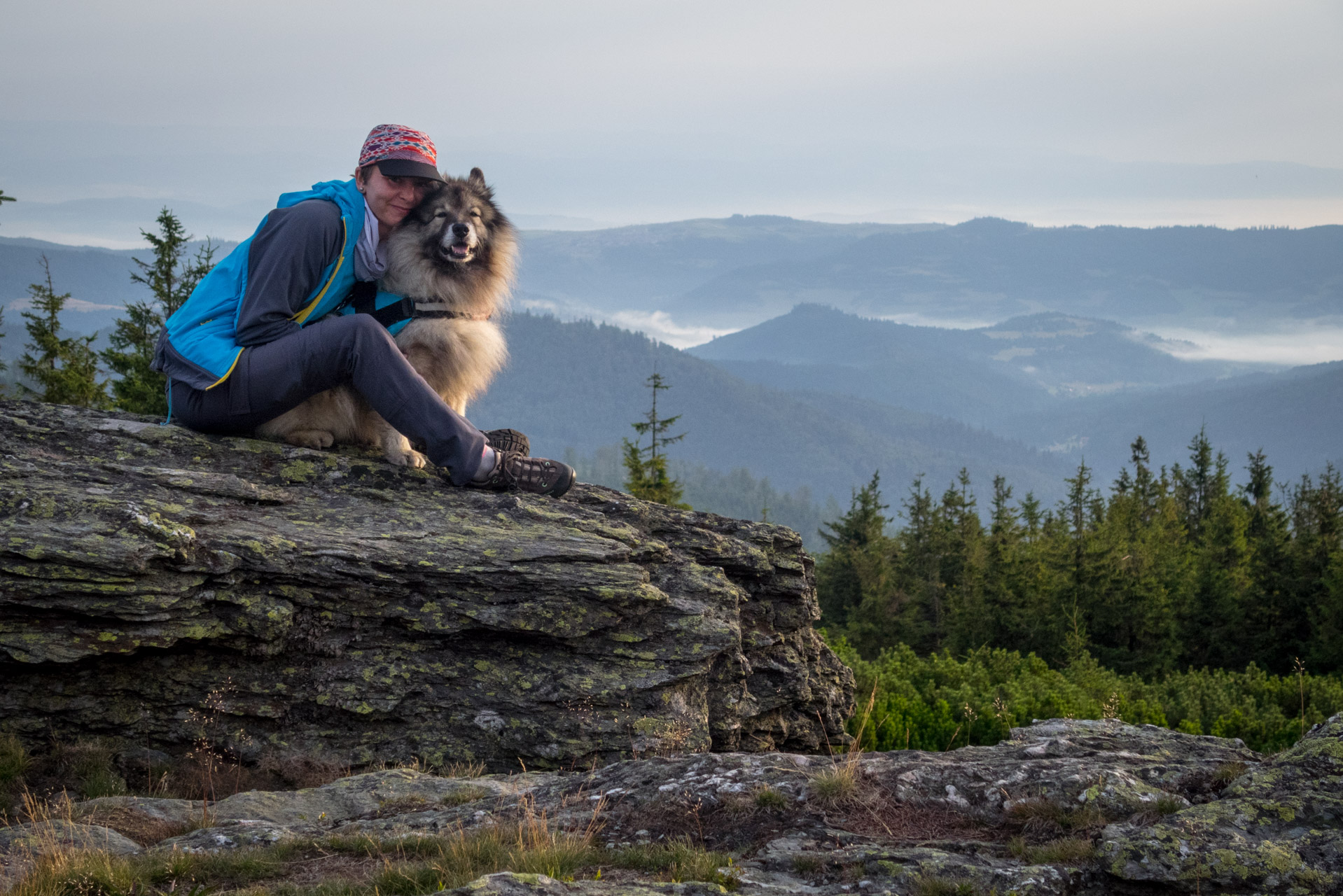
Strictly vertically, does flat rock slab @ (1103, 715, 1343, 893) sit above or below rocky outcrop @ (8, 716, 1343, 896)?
above

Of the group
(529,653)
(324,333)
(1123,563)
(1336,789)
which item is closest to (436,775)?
(529,653)

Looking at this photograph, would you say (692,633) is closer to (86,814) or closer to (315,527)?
(315,527)

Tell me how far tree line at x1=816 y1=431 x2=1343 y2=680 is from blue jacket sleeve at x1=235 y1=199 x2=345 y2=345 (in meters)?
23.4

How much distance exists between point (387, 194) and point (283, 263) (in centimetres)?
106

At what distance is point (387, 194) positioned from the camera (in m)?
7.57

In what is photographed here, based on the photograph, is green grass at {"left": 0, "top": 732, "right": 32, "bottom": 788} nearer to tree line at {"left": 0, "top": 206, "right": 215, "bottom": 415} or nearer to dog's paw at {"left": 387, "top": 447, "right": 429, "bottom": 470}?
dog's paw at {"left": 387, "top": 447, "right": 429, "bottom": 470}

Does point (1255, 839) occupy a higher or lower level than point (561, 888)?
higher

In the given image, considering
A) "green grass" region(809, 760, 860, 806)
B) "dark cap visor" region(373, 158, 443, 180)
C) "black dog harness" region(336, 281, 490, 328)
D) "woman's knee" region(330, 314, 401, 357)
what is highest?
"dark cap visor" region(373, 158, 443, 180)

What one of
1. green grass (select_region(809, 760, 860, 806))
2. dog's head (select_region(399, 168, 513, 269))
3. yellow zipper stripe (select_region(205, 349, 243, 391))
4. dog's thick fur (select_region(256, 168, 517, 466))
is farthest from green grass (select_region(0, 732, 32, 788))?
green grass (select_region(809, 760, 860, 806))

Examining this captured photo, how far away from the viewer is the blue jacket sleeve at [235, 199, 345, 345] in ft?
22.9

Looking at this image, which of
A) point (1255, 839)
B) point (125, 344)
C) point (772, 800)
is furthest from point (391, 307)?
point (125, 344)

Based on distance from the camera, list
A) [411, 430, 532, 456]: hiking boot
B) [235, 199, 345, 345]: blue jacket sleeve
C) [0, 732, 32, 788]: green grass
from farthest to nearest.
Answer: [411, 430, 532, 456]: hiking boot
[235, 199, 345, 345]: blue jacket sleeve
[0, 732, 32, 788]: green grass

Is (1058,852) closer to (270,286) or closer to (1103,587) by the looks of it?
(270,286)

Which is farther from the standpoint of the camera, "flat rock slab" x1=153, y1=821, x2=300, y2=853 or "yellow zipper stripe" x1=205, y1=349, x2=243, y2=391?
"yellow zipper stripe" x1=205, y1=349, x2=243, y2=391
